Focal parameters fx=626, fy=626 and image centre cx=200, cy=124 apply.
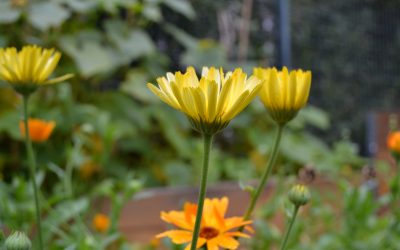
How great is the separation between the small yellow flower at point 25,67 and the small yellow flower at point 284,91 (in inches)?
6.0

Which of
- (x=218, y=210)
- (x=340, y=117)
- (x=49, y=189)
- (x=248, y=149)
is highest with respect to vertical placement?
(x=340, y=117)

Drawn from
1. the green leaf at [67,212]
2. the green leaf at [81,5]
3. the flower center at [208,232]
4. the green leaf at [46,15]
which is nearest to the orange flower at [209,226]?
the flower center at [208,232]

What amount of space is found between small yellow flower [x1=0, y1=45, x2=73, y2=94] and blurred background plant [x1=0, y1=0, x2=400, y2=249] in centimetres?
48

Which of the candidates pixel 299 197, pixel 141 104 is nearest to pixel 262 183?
pixel 299 197

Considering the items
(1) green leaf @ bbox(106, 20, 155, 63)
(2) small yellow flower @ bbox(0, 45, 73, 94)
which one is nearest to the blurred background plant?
(1) green leaf @ bbox(106, 20, 155, 63)

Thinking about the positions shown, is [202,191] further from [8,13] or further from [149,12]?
[149,12]

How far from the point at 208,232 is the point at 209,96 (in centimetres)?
12

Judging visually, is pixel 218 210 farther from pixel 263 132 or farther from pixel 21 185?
pixel 263 132

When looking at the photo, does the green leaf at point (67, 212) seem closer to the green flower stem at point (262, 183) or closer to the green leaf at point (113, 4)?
the green flower stem at point (262, 183)

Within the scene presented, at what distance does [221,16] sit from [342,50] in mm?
865

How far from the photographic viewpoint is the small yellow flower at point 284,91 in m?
0.42

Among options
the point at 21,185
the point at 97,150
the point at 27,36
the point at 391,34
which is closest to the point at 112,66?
the point at 27,36

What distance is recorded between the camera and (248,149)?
226 cm

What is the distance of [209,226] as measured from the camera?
0.43 meters
